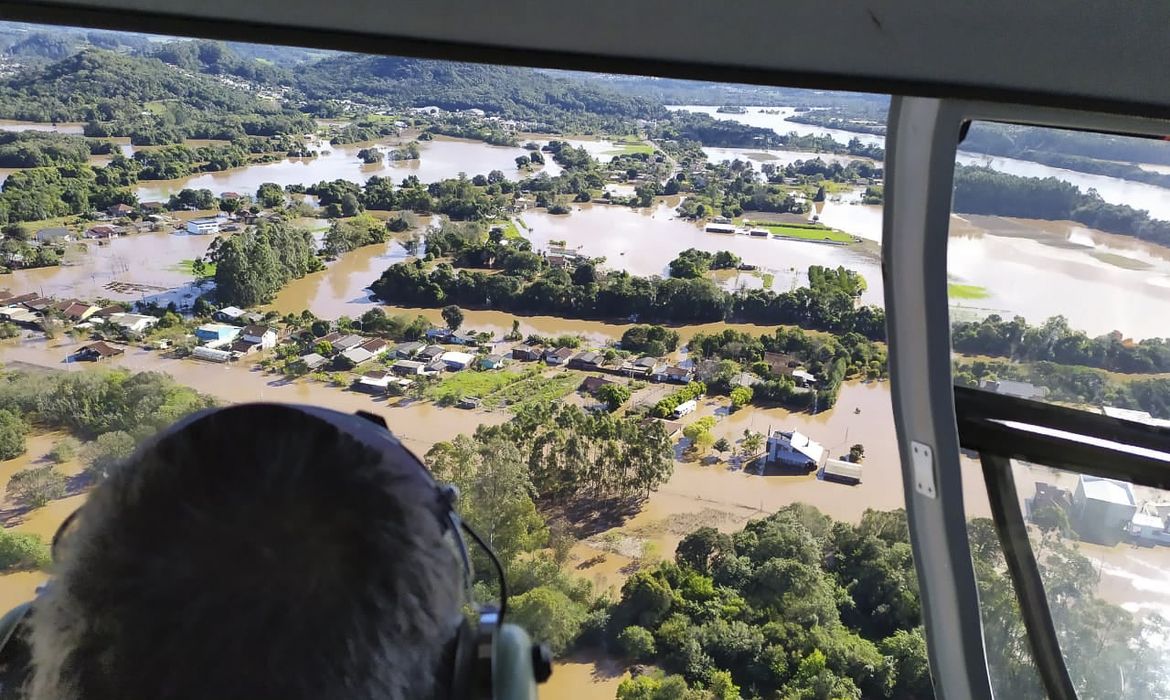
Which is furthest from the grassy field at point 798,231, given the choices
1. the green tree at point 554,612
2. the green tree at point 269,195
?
the green tree at point 269,195

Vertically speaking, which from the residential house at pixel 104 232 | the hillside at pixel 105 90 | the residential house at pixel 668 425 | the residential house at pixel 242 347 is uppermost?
the hillside at pixel 105 90

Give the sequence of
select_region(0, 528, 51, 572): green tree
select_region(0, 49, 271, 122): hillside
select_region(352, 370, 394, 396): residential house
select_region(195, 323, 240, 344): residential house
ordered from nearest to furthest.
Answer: select_region(0, 528, 51, 572): green tree → select_region(0, 49, 271, 122): hillside → select_region(352, 370, 394, 396): residential house → select_region(195, 323, 240, 344): residential house

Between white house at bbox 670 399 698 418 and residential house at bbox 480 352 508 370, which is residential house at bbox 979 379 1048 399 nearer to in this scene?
white house at bbox 670 399 698 418

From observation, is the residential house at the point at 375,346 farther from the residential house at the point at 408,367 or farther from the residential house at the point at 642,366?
the residential house at the point at 642,366

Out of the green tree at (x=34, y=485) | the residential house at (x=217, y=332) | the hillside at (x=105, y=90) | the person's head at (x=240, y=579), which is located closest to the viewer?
the person's head at (x=240, y=579)

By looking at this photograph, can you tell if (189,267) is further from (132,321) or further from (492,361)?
(492,361)

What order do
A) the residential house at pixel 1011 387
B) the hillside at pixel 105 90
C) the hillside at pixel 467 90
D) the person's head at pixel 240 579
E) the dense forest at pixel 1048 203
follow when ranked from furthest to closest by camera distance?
1. the hillside at pixel 105 90
2. the residential house at pixel 1011 387
3. the dense forest at pixel 1048 203
4. the hillside at pixel 467 90
5. the person's head at pixel 240 579

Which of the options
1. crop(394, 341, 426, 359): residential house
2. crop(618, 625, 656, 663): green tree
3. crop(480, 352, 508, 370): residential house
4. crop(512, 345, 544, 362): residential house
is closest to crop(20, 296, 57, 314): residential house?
crop(394, 341, 426, 359): residential house

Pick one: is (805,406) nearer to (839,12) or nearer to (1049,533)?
(1049,533)
